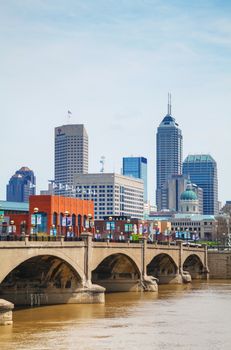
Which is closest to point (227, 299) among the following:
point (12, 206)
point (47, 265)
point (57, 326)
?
point (47, 265)

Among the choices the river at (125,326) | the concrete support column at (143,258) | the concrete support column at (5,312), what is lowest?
the river at (125,326)

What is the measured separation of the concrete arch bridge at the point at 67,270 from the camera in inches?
3059

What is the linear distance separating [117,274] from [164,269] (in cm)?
2704

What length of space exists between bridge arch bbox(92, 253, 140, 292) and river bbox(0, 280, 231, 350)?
39.2 feet

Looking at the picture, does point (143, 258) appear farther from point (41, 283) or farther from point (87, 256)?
point (41, 283)

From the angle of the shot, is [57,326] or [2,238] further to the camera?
[2,238]

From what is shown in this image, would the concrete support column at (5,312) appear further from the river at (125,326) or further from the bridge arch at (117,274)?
the bridge arch at (117,274)

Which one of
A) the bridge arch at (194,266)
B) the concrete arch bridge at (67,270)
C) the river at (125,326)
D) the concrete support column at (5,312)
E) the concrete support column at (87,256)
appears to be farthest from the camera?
the bridge arch at (194,266)

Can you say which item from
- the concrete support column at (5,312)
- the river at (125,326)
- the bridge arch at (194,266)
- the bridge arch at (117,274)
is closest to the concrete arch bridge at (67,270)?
the bridge arch at (117,274)

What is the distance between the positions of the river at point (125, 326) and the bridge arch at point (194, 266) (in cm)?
6307

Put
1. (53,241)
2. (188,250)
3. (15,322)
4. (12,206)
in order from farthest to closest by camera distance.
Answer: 1. (12,206)
2. (188,250)
3. (53,241)
4. (15,322)

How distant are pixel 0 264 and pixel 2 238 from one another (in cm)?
1329

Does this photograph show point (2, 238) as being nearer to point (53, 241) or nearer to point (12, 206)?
point (53, 241)

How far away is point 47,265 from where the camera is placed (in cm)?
8794
